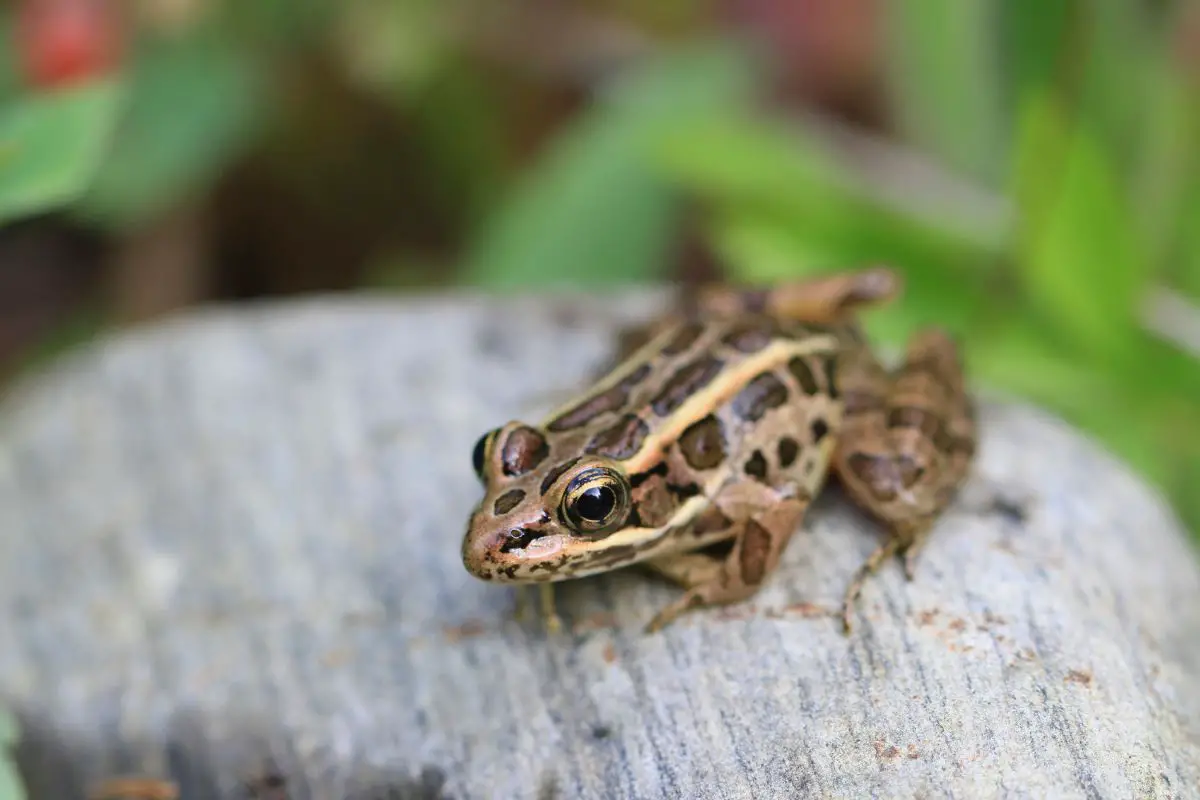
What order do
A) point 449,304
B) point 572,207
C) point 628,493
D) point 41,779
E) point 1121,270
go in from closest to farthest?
point 628,493, point 41,779, point 1121,270, point 449,304, point 572,207

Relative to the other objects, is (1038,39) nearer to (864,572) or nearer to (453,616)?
(864,572)

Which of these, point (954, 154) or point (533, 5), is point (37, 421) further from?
point (954, 154)

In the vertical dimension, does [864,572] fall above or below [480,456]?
below

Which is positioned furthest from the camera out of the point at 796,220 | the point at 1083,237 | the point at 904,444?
the point at 796,220

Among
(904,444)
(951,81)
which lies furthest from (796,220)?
(904,444)

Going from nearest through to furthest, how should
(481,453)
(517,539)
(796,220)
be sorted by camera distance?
(517,539) < (481,453) < (796,220)

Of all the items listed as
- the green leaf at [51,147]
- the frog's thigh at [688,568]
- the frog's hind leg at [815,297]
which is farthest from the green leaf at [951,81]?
the green leaf at [51,147]

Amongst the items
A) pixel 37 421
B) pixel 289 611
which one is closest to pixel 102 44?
pixel 37 421
